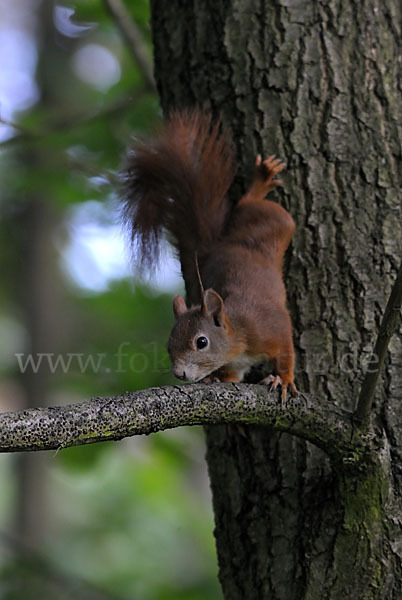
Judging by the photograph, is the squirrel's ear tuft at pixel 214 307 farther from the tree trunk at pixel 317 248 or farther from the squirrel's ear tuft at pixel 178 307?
the tree trunk at pixel 317 248

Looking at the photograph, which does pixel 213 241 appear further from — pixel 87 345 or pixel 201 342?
pixel 87 345

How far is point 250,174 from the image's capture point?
72.1 inches

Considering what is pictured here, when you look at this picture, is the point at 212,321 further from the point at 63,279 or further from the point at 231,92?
the point at 63,279

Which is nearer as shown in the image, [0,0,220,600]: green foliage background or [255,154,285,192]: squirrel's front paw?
[255,154,285,192]: squirrel's front paw

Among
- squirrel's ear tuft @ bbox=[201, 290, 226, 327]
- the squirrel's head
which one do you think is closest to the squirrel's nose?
the squirrel's head

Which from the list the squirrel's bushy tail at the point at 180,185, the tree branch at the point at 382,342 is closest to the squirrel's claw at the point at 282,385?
the tree branch at the point at 382,342

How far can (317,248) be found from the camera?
1.74 metres

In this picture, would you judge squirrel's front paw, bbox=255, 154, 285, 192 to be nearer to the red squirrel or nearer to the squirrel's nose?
the red squirrel

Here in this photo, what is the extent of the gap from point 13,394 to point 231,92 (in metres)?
6.95

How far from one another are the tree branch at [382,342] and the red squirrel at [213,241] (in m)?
0.25

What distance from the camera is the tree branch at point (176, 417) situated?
1027 mm

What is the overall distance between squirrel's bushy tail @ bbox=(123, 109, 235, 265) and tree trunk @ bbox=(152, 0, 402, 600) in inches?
2.5

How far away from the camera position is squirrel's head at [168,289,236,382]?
5.67 feet

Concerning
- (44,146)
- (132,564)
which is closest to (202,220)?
(44,146)
